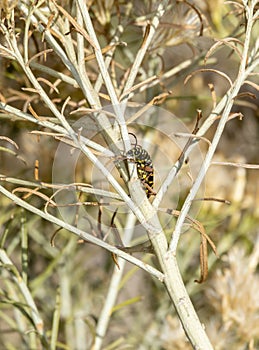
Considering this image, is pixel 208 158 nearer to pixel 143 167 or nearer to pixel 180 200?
pixel 143 167

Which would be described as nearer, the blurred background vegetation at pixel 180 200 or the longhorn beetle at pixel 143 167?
the longhorn beetle at pixel 143 167

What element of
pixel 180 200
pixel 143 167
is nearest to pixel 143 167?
pixel 143 167

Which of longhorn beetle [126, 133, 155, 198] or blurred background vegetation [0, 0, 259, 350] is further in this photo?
blurred background vegetation [0, 0, 259, 350]

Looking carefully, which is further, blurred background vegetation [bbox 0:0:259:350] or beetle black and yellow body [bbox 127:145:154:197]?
blurred background vegetation [bbox 0:0:259:350]

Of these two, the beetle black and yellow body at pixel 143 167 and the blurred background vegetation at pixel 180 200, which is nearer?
the beetle black and yellow body at pixel 143 167

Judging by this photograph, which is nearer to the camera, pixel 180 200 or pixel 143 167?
pixel 143 167

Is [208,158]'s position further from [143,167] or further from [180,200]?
[180,200]

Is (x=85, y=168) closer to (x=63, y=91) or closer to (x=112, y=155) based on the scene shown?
(x=63, y=91)

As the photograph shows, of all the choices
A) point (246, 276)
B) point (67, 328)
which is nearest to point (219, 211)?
point (246, 276)
